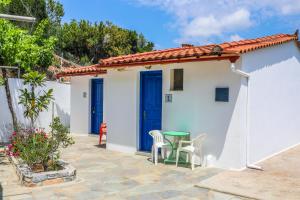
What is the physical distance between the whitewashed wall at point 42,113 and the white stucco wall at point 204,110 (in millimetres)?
5088

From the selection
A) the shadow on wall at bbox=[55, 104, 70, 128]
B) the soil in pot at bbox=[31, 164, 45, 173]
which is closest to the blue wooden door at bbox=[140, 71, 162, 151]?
the soil in pot at bbox=[31, 164, 45, 173]

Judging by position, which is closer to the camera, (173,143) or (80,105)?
(173,143)

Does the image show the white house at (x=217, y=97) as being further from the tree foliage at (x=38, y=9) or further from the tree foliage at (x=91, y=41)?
the tree foliage at (x=91, y=41)

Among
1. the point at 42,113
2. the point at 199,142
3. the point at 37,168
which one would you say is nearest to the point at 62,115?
the point at 42,113

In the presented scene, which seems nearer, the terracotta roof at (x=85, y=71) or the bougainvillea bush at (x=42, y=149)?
the bougainvillea bush at (x=42, y=149)

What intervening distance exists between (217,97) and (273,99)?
9.25 feet

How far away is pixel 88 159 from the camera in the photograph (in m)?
10.2

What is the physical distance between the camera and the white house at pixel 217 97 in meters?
8.75

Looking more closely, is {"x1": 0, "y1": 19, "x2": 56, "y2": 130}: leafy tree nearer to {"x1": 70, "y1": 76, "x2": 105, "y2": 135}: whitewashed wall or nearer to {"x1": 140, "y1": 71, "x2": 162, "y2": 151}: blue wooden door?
{"x1": 140, "y1": 71, "x2": 162, "y2": 151}: blue wooden door

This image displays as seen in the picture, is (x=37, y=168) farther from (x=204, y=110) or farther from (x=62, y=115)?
(x=62, y=115)

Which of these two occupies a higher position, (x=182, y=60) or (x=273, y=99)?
(x=182, y=60)

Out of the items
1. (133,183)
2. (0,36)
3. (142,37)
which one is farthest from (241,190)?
(142,37)

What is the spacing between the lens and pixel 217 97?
29.4 ft

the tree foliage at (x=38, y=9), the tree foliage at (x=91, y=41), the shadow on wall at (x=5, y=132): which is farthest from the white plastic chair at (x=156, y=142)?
the tree foliage at (x=91, y=41)
